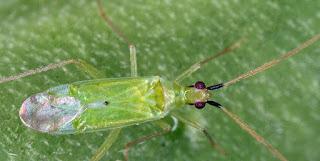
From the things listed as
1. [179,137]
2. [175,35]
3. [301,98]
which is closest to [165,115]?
[179,137]

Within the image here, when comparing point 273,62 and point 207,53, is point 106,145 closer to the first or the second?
point 207,53

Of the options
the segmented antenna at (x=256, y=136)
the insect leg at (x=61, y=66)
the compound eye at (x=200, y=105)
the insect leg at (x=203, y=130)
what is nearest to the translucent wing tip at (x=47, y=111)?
the insect leg at (x=61, y=66)

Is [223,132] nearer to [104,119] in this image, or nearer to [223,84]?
[223,84]

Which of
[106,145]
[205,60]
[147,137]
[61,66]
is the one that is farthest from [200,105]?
[61,66]

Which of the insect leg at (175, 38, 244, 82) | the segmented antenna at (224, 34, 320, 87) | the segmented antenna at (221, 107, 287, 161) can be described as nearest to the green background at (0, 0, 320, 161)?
the insect leg at (175, 38, 244, 82)

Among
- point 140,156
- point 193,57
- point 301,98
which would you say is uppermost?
point 193,57

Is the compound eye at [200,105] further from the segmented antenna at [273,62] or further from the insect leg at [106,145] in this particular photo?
the insect leg at [106,145]
